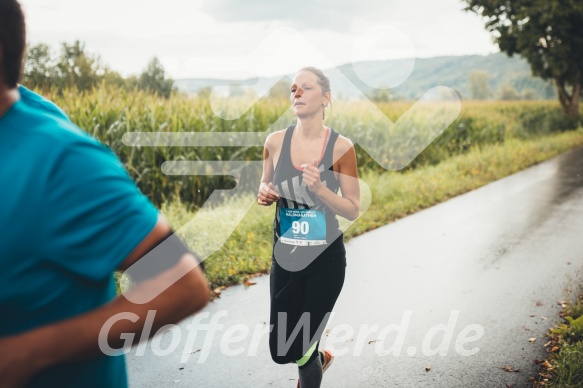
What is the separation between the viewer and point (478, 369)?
3988 millimetres

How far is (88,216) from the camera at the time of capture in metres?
0.97

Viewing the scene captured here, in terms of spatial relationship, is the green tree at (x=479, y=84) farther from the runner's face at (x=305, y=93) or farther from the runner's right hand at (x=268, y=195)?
the runner's right hand at (x=268, y=195)

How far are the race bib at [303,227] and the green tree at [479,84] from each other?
14845 cm

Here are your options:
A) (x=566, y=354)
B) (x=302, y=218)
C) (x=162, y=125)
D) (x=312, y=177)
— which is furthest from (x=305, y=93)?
(x=162, y=125)

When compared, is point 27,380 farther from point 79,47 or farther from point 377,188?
point 79,47

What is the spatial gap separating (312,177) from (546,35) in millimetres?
32554

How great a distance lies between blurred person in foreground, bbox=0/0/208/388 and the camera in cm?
97

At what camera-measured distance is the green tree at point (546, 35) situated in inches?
1142

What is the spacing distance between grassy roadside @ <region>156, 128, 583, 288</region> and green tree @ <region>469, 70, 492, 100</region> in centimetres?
13379

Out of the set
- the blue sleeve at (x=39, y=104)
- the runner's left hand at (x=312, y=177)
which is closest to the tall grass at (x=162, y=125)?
the runner's left hand at (x=312, y=177)

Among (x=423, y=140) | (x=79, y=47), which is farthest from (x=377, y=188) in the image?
(x=79, y=47)

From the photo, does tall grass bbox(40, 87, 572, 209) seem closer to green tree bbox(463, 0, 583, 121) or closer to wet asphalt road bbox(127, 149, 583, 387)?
wet asphalt road bbox(127, 149, 583, 387)

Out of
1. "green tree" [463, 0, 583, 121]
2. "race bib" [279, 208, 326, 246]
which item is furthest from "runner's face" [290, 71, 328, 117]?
"green tree" [463, 0, 583, 121]

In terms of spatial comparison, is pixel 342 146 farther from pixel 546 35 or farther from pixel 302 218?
pixel 546 35
